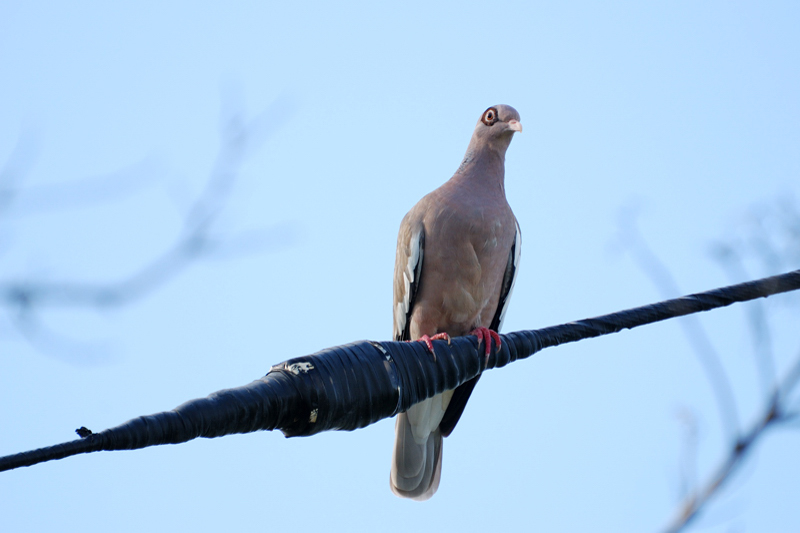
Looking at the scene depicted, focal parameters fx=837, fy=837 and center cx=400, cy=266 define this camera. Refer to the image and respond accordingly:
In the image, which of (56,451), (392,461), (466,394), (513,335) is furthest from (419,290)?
(56,451)

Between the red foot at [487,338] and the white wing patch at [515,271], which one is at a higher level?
the white wing patch at [515,271]

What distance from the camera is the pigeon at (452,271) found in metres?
5.04

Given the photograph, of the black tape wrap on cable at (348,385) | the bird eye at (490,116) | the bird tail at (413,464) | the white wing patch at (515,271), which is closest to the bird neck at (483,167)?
the bird eye at (490,116)

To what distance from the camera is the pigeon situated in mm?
5043

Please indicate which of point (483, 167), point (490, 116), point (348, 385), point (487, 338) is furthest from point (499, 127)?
point (348, 385)

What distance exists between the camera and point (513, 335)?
3385 mm

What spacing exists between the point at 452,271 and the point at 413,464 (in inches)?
51.1

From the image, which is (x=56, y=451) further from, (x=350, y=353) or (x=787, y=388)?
(x=787, y=388)

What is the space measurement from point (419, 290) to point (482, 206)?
0.66m

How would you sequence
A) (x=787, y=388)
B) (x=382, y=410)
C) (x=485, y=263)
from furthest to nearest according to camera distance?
(x=485, y=263)
(x=382, y=410)
(x=787, y=388)

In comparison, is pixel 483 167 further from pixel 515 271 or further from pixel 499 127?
pixel 515 271

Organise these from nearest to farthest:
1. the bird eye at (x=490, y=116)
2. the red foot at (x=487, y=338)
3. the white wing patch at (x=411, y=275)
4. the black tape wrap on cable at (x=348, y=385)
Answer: the black tape wrap on cable at (x=348, y=385)
the red foot at (x=487, y=338)
the white wing patch at (x=411, y=275)
the bird eye at (x=490, y=116)

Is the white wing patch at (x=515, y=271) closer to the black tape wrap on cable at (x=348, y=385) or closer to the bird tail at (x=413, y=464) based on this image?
the bird tail at (x=413, y=464)

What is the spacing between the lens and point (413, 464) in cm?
537
